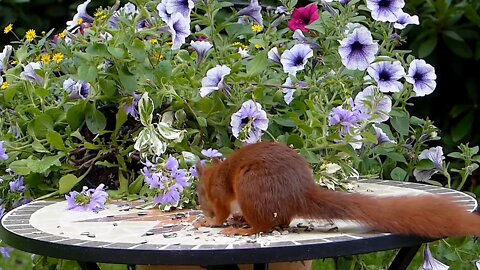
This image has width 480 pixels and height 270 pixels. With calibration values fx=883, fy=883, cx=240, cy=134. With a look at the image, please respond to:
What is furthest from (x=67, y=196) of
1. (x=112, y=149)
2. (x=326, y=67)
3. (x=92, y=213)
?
(x=326, y=67)

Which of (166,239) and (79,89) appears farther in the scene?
(79,89)

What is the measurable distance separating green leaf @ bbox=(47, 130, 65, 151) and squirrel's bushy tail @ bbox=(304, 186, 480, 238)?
0.65 metres

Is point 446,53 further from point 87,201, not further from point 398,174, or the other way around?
point 87,201

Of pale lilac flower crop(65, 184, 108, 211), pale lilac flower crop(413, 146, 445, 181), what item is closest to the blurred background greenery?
pale lilac flower crop(413, 146, 445, 181)

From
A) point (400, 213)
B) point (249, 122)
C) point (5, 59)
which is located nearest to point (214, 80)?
point (249, 122)

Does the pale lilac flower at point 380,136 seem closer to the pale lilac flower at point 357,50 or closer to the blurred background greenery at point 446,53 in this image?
the pale lilac flower at point 357,50

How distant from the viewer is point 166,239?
1.41 m

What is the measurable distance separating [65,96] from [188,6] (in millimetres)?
342

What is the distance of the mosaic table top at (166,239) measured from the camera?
130 centimetres

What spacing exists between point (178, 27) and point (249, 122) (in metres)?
0.28

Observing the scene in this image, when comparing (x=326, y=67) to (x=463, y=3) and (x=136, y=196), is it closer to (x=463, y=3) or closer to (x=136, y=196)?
(x=136, y=196)

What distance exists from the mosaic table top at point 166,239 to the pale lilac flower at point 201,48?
0.42 m

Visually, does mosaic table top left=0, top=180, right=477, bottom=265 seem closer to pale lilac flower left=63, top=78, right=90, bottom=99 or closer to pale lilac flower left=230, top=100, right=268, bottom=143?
pale lilac flower left=230, top=100, right=268, bottom=143

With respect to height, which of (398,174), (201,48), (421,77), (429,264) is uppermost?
(201,48)
